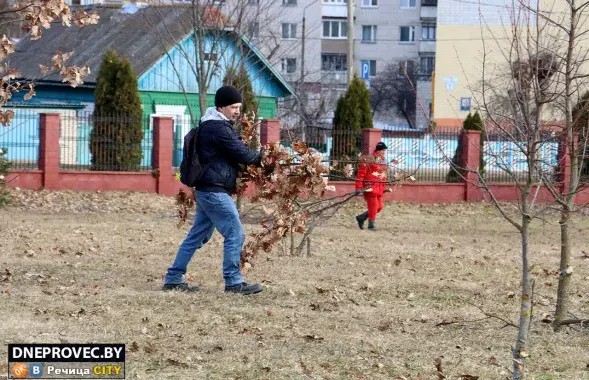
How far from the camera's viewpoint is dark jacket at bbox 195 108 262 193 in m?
9.18

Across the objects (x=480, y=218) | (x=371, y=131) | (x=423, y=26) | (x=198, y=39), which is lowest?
(x=480, y=218)

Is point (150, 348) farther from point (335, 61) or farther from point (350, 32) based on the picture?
point (335, 61)

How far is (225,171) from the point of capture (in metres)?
9.39

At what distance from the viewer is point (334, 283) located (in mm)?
10820

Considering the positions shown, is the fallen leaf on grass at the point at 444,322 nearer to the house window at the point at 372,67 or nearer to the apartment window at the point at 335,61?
the house window at the point at 372,67

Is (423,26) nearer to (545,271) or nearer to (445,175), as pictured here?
(445,175)

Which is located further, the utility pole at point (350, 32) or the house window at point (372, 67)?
the house window at point (372, 67)

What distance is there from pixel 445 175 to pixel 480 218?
4.21 m

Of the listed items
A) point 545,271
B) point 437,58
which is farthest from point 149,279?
point 437,58

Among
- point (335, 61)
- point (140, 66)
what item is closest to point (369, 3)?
point (335, 61)

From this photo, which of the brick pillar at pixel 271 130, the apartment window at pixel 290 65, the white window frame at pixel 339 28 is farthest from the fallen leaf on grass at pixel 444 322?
the white window frame at pixel 339 28

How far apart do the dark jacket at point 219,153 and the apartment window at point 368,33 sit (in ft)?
190

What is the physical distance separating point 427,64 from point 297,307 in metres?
57.3

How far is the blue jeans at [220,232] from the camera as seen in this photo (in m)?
9.37
